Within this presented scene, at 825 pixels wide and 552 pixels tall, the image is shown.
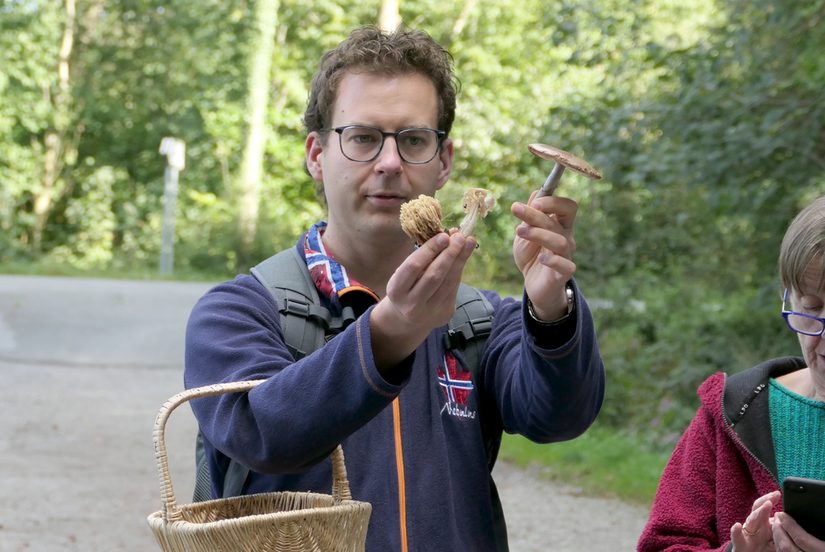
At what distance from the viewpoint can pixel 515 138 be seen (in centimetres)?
2297

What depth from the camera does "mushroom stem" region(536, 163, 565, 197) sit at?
225cm

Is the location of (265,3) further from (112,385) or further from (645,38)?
(645,38)

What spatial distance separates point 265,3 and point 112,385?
16.9 m

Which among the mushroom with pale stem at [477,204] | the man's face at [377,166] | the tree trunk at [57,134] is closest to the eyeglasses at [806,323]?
the mushroom with pale stem at [477,204]

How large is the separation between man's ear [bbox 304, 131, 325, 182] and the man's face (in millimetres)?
127

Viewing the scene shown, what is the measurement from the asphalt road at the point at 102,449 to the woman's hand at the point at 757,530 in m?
4.82

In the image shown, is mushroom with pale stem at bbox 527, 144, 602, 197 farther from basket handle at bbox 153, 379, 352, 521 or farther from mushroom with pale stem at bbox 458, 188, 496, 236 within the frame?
basket handle at bbox 153, 379, 352, 521

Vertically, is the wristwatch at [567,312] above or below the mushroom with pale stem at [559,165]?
below

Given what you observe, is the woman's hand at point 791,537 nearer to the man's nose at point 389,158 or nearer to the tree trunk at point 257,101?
the man's nose at point 389,158

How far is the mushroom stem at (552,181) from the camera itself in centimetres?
225

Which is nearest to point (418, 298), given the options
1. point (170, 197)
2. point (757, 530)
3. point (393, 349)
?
point (393, 349)

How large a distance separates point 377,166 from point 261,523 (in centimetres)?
87

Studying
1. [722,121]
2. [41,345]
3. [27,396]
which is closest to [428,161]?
[722,121]

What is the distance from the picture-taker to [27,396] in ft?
38.0
